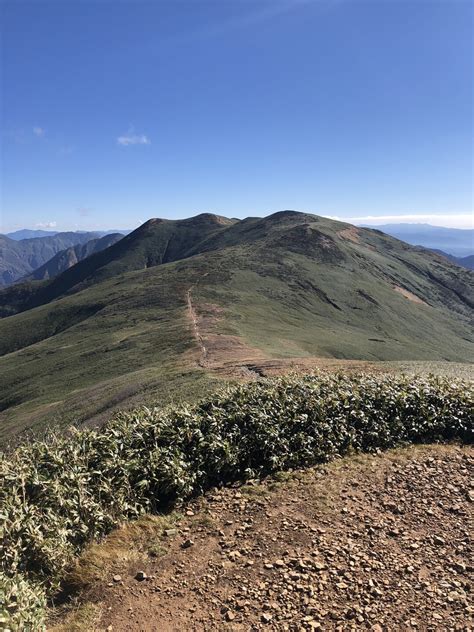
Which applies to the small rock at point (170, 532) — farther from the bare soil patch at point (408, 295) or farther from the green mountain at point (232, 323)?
the bare soil patch at point (408, 295)

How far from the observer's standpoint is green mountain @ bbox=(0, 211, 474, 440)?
37.1 meters

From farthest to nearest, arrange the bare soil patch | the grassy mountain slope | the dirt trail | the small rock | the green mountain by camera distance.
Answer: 1. the grassy mountain slope
2. the bare soil patch
3. the green mountain
4. the dirt trail
5. the small rock

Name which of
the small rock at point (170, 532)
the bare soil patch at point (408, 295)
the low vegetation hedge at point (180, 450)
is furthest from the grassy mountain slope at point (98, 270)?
the small rock at point (170, 532)

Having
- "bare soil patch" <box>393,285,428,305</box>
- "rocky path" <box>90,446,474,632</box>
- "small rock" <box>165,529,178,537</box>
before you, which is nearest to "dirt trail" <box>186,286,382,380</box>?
"rocky path" <box>90,446,474,632</box>

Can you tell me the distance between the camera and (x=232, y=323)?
5606 cm

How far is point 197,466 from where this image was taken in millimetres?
9523

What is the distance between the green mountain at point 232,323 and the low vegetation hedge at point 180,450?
1486 centimetres

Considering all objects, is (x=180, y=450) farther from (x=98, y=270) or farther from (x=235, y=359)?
(x=98, y=270)

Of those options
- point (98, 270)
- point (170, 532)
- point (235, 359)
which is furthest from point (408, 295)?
point (98, 270)

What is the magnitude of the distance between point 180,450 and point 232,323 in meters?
46.6

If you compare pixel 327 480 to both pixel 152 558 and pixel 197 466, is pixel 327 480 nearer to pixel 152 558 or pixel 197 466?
pixel 197 466

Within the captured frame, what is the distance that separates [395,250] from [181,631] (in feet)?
532

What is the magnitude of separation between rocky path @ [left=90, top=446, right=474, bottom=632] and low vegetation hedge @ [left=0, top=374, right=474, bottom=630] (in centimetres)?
84

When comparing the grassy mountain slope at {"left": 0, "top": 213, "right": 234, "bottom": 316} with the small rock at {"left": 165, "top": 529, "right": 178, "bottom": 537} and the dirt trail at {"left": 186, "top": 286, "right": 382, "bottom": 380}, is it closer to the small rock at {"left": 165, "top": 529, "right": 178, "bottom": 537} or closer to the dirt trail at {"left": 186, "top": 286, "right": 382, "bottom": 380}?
the dirt trail at {"left": 186, "top": 286, "right": 382, "bottom": 380}
